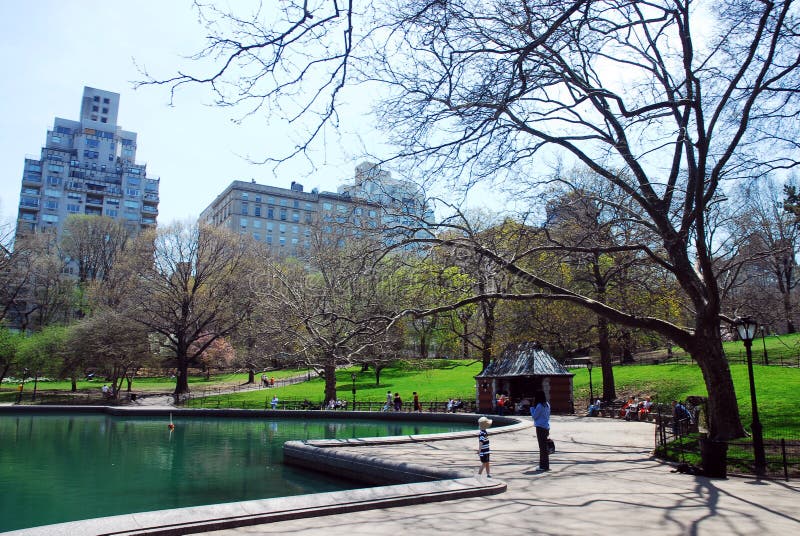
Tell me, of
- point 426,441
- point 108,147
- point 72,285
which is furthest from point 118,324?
point 108,147

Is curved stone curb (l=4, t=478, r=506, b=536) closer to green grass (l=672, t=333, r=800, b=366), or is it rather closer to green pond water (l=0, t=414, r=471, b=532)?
green pond water (l=0, t=414, r=471, b=532)

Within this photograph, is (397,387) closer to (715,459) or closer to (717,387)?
(717,387)

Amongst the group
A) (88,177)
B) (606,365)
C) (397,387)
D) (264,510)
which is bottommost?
(397,387)

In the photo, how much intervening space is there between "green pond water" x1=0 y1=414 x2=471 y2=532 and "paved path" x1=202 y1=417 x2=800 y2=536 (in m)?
4.84

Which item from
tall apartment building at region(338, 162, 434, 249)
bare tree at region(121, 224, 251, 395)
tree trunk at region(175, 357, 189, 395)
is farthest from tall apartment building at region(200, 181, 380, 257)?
tall apartment building at region(338, 162, 434, 249)

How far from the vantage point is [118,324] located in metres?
47.9

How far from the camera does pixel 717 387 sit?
48.7 ft

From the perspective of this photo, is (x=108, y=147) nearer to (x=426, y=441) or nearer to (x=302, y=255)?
(x=302, y=255)

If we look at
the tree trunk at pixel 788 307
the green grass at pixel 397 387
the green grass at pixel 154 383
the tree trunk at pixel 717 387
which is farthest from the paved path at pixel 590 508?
the green grass at pixel 154 383

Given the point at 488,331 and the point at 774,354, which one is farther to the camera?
the point at 774,354

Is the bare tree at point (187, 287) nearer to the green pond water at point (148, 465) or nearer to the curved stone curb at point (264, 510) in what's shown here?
the green pond water at point (148, 465)

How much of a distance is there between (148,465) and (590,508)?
15238 millimetres

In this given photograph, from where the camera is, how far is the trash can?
11320mm

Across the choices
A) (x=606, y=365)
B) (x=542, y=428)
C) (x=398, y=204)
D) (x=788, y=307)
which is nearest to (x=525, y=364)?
(x=606, y=365)
